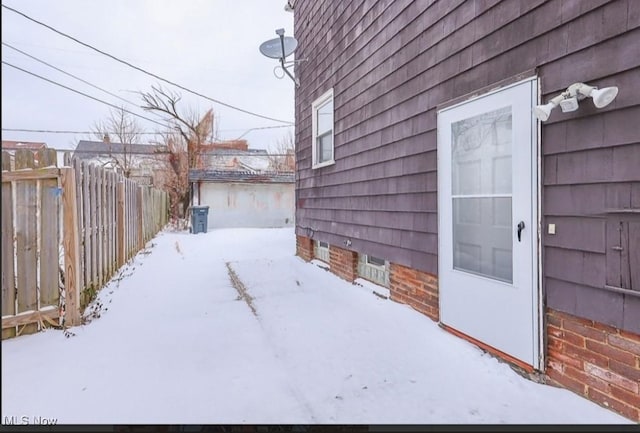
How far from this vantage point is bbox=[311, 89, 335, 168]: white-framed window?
5438mm

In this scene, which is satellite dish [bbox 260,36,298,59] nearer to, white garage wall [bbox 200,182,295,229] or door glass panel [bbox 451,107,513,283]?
door glass panel [bbox 451,107,513,283]

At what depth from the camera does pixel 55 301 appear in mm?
2816

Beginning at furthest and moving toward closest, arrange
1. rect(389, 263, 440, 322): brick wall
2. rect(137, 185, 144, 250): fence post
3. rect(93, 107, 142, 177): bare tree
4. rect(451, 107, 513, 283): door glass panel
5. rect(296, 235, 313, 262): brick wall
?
1. rect(93, 107, 142, 177): bare tree
2. rect(137, 185, 144, 250): fence post
3. rect(296, 235, 313, 262): brick wall
4. rect(389, 263, 440, 322): brick wall
5. rect(451, 107, 513, 283): door glass panel

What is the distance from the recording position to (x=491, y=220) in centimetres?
246

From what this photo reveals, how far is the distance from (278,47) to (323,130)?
5.01 ft

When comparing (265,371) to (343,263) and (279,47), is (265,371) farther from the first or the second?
(279,47)

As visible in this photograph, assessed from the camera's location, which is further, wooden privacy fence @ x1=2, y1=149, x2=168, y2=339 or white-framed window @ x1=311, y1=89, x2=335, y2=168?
white-framed window @ x1=311, y1=89, x2=335, y2=168

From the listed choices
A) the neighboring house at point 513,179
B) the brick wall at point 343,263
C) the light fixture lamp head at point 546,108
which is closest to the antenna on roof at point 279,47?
the neighboring house at point 513,179

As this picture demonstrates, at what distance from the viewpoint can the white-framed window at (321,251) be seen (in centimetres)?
593

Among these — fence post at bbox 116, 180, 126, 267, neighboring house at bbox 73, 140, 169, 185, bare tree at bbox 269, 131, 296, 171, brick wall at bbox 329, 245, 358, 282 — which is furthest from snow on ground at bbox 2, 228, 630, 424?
bare tree at bbox 269, 131, 296, 171

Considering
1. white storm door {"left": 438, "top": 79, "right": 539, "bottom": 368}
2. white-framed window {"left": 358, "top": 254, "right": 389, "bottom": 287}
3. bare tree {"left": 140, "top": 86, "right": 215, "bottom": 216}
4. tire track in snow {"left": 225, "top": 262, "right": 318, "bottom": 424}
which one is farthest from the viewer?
bare tree {"left": 140, "top": 86, "right": 215, "bottom": 216}

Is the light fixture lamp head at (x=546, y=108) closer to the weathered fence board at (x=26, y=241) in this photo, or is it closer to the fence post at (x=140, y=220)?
the weathered fence board at (x=26, y=241)

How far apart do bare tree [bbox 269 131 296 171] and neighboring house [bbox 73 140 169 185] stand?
8457 mm

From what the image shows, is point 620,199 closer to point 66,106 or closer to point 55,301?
point 55,301
